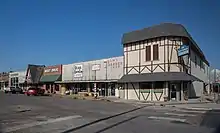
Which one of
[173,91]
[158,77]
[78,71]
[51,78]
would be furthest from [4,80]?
[173,91]

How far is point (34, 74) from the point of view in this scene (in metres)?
60.9

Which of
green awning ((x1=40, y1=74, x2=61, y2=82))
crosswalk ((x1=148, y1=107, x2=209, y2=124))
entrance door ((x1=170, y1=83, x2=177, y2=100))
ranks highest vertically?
green awning ((x1=40, y1=74, x2=61, y2=82))

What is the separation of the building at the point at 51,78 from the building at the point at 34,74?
227 cm

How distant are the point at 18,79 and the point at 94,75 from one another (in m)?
35.7

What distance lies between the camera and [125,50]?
35438 millimetres

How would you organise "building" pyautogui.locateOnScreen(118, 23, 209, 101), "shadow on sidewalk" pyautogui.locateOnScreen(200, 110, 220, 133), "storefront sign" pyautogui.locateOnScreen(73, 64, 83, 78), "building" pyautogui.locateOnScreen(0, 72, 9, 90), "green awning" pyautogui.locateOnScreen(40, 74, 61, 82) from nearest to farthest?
1. "shadow on sidewalk" pyautogui.locateOnScreen(200, 110, 220, 133)
2. "building" pyautogui.locateOnScreen(118, 23, 209, 101)
3. "storefront sign" pyautogui.locateOnScreen(73, 64, 83, 78)
4. "green awning" pyautogui.locateOnScreen(40, 74, 61, 82)
5. "building" pyautogui.locateOnScreen(0, 72, 9, 90)

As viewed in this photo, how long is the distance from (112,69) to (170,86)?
33.0ft

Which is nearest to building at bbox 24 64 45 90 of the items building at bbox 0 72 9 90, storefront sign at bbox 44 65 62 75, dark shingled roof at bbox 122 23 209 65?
storefront sign at bbox 44 65 62 75

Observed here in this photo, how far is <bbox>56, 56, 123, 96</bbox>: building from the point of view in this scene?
37541mm

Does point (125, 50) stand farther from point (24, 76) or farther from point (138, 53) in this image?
point (24, 76)

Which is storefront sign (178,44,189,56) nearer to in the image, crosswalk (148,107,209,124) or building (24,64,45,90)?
crosswalk (148,107,209,124)

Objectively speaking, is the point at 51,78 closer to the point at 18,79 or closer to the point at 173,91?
the point at 18,79

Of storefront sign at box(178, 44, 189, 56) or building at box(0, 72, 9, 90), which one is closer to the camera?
storefront sign at box(178, 44, 189, 56)

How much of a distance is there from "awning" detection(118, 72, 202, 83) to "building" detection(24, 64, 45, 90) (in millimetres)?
30307
